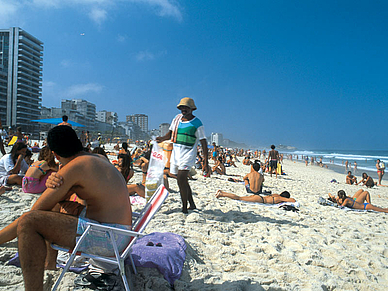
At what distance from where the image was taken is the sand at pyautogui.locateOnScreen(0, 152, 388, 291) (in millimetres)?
1973

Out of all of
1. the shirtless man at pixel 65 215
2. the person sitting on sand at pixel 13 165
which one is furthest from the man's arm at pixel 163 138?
the person sitting on sand at pixel 13 165

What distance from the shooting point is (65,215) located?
155 cm

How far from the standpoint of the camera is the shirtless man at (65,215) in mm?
1415

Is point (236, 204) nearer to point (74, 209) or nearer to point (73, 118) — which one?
point (74, 209)

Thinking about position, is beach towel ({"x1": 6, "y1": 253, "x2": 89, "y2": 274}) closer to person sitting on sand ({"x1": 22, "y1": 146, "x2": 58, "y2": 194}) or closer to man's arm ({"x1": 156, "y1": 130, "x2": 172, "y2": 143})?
man's arm ({"x1": 156, "y1": 130, "x2": 172, "y2": 143})

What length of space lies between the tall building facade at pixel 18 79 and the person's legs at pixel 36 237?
66.2 metres

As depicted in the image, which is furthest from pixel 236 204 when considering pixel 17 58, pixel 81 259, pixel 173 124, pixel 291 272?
pixel 17 58

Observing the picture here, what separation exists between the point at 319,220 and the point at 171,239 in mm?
2995

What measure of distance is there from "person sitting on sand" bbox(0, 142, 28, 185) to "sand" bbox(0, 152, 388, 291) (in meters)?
0.24

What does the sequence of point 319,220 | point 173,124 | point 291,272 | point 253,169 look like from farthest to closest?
point 253,169
point 319,220
point 173,124
point 291,272

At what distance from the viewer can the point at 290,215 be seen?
170 inches

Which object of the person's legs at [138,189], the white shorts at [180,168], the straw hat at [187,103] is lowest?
the person's legs at [138,189]

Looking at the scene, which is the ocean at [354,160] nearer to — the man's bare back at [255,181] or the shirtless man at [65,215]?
the man's bare back at [255,181]

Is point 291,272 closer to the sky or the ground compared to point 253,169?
closer to the ground
